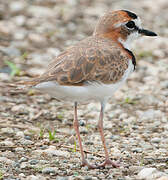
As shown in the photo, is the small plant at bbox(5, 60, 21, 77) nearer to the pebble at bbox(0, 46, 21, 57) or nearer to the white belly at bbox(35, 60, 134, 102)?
the pebble at bbox(0, 46, 21, 57)

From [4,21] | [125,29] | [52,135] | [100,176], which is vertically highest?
[4,21]

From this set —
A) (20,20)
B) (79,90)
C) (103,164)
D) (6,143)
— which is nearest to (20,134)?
(6,143)

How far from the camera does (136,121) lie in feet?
22.1

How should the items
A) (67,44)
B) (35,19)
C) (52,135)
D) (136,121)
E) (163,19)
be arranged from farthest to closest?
(163,19) → (35,19) → (67,44) → (136,121) → (52,135)

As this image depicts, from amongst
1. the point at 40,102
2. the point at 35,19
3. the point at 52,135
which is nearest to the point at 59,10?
the point at 35,19

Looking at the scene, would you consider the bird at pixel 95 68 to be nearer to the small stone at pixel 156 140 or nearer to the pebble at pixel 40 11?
the small stone at pixel 156 140

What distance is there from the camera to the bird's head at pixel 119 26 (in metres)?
5.49

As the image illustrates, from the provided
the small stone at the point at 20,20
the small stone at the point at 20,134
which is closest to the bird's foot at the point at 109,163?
the small stone at the point at 20,134

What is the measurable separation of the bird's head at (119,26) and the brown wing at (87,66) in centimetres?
32

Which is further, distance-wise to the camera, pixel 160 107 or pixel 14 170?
pixel 160 107

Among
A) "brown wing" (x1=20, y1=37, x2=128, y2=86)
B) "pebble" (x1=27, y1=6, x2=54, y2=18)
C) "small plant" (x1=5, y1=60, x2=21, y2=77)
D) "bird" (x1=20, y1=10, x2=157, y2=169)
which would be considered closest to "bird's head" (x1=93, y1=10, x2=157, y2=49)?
"bird" (x1=20, y1=10, x2=157, y2=169)

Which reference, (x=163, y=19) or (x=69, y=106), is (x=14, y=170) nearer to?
(x=69, y=106)

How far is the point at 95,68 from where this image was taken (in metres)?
4.91

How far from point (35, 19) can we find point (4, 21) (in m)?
0.81
